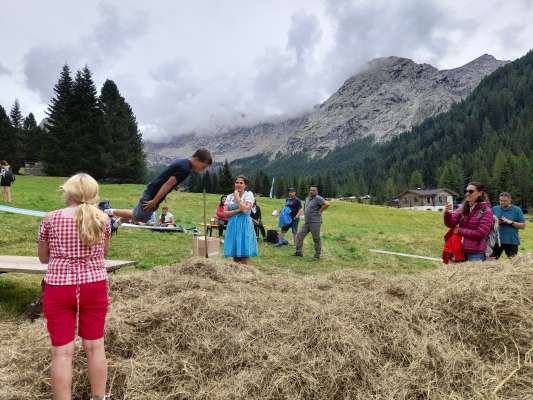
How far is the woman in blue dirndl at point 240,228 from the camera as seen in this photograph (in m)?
7.78

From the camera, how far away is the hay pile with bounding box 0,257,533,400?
3246 millimetres

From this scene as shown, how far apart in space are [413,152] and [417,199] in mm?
55255

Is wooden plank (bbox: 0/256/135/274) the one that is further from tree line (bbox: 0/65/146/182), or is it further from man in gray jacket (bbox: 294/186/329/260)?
tree line (bbox: 0/65/146/182)

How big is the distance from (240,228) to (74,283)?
4.99 metres

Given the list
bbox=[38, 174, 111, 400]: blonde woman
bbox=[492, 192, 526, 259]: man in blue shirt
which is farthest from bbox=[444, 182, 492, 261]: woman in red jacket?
bbox=[38, 174, 111, 400]: blonde woman

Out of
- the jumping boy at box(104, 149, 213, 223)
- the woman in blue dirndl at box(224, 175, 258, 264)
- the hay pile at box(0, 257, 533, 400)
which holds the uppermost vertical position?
the jumping boy at box(104, 149, 213, 223)

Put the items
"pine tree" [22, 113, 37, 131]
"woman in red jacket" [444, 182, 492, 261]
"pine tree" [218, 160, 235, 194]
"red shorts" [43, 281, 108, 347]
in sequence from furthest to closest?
"pine tree" [218, 160, 235, 194] → "pine tree" [22, 113, 37, 131] → "woman in red jacket" [444, 182, 492, 261] → "red shorts" [43, 281, 108, 347]

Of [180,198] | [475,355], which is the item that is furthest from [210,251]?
[180,198]

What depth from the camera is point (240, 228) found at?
7.91 meters

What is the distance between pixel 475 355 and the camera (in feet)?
12.0

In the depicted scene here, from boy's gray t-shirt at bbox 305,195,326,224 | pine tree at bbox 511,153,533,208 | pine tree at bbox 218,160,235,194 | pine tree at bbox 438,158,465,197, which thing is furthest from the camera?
pine tree at bbox 438,158,465,197

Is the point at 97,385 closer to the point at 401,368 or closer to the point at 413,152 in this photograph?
the point at 401,368

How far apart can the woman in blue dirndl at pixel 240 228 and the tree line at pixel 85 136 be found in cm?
4722

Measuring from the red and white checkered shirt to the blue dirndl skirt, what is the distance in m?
4.80
